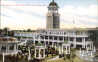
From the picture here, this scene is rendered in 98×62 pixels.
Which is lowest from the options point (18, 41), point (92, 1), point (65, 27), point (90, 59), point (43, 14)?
point (90, 59)

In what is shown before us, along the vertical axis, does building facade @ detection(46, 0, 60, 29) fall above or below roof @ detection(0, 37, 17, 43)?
above

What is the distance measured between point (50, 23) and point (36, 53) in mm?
659

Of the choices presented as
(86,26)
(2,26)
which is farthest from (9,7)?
(86,26)

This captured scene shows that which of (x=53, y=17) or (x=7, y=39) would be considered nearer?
(x=7, y=39)

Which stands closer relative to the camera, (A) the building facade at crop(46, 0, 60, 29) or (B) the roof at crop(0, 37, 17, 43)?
(B) the roof at crop(0, 37, 17, 43)

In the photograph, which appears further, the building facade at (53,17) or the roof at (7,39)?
the building facade at (53,17)

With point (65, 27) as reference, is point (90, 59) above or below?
below

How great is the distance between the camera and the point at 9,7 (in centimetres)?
356

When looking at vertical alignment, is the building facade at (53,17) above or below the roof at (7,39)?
above

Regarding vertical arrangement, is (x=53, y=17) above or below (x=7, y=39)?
above

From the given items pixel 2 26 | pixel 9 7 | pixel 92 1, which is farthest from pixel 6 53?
pixel 92 1

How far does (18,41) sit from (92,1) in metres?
1.59

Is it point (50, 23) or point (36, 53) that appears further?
point (50, 23)

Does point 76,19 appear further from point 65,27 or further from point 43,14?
point 43,14
